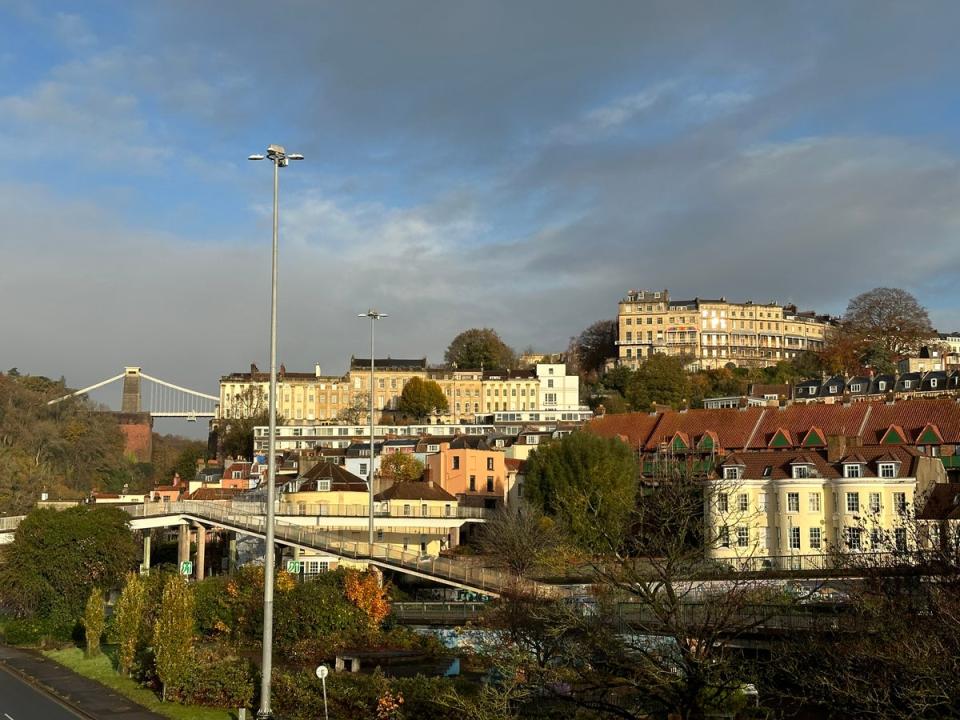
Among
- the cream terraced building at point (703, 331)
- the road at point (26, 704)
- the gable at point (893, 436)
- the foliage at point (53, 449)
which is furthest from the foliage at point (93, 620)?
the cream terraced building at point (703, 331)

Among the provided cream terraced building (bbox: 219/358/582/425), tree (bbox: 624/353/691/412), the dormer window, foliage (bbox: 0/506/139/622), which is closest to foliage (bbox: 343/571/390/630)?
foliage (bbox: 0/506/139/622)

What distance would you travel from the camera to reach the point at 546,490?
73.9m

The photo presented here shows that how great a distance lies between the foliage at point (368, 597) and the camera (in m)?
47.7

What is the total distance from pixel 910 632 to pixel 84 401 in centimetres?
12999

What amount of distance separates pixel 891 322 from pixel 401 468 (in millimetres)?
79542

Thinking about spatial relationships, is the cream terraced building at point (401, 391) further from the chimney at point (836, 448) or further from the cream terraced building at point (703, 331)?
the chimney at point (836, 448)

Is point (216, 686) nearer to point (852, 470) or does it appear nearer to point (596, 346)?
point (852, 470)

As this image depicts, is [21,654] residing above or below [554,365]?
below

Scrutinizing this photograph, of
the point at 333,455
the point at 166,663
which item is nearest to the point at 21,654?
the point at 166,663

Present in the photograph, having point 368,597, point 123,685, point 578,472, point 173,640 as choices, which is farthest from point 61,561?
point 578,472

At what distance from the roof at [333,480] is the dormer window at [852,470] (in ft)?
108

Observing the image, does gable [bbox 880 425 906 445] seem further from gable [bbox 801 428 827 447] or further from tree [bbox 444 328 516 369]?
tree [bbox 444 328 516 369]

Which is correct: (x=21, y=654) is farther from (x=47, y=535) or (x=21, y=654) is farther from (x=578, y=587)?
(x=578, y=587)

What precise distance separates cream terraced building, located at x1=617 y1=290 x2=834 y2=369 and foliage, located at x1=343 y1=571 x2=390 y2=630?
12114 centimetres
